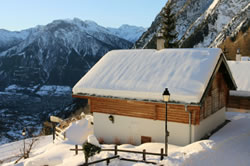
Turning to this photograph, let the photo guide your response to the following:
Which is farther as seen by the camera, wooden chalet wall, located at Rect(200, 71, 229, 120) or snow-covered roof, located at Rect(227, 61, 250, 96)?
snow-covered roof, located at Rect(227, 61, 250, 96)

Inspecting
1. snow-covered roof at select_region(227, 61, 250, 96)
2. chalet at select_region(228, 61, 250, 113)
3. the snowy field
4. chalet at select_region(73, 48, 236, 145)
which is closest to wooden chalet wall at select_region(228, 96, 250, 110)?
chalet at select_region(228, 61, 250, 113)

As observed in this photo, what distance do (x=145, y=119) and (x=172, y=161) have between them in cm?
347

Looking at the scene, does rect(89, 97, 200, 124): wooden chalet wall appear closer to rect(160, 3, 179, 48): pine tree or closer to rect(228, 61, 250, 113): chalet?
rect(228, 61, 250, 113): chalet

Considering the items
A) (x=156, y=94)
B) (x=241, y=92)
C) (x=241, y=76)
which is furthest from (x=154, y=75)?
(x=241, y=76)

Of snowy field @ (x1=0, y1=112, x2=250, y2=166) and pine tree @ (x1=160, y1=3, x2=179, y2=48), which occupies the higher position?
pine tree @ (x1=160, y1=3, x2=179, y2=48)

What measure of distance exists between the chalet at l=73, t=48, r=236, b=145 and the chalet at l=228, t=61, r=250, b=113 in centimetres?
542

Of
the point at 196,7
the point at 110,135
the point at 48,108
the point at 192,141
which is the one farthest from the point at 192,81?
the point at 48,108

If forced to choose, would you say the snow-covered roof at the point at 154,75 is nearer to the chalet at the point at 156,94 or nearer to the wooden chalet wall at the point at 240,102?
the chalet at the point at 156,94

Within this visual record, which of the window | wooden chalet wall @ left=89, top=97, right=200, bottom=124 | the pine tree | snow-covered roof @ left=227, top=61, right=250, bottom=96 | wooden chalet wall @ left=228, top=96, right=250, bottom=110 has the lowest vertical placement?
the window

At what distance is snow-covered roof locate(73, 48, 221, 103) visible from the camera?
10.3 meters

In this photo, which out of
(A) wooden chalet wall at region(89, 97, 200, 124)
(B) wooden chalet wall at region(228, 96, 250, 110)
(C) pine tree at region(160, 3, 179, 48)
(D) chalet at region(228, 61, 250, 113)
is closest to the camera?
(A) wooden chalet wall at region(89, 97, 200, 124)

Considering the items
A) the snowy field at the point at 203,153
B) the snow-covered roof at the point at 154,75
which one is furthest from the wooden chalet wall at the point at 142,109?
the snowy field at the point at 203,153

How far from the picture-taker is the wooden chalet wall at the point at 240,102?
1920 cm

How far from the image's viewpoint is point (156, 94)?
1056cm
